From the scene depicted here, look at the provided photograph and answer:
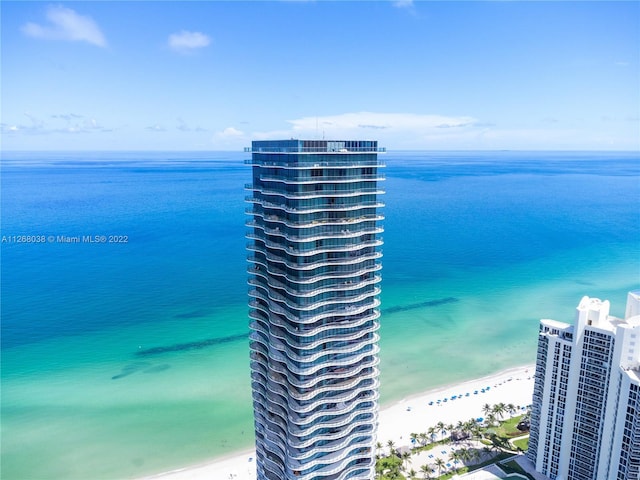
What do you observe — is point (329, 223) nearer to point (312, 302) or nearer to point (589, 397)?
point (312, 302)

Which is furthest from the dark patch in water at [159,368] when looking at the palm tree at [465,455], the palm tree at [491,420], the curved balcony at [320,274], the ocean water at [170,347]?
the palm tree at [491,420]

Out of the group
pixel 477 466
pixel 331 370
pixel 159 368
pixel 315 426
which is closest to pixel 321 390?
pixel 331 370

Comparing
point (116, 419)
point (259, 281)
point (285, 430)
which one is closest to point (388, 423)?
point (285, 430)

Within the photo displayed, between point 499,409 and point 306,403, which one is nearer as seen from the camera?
point 306,403

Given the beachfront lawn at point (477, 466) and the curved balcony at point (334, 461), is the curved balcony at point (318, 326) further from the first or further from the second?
the beachfront lawn at point (477, 466)

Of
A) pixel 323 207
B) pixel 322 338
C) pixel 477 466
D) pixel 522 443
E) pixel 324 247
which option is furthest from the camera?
pixel 522 443
